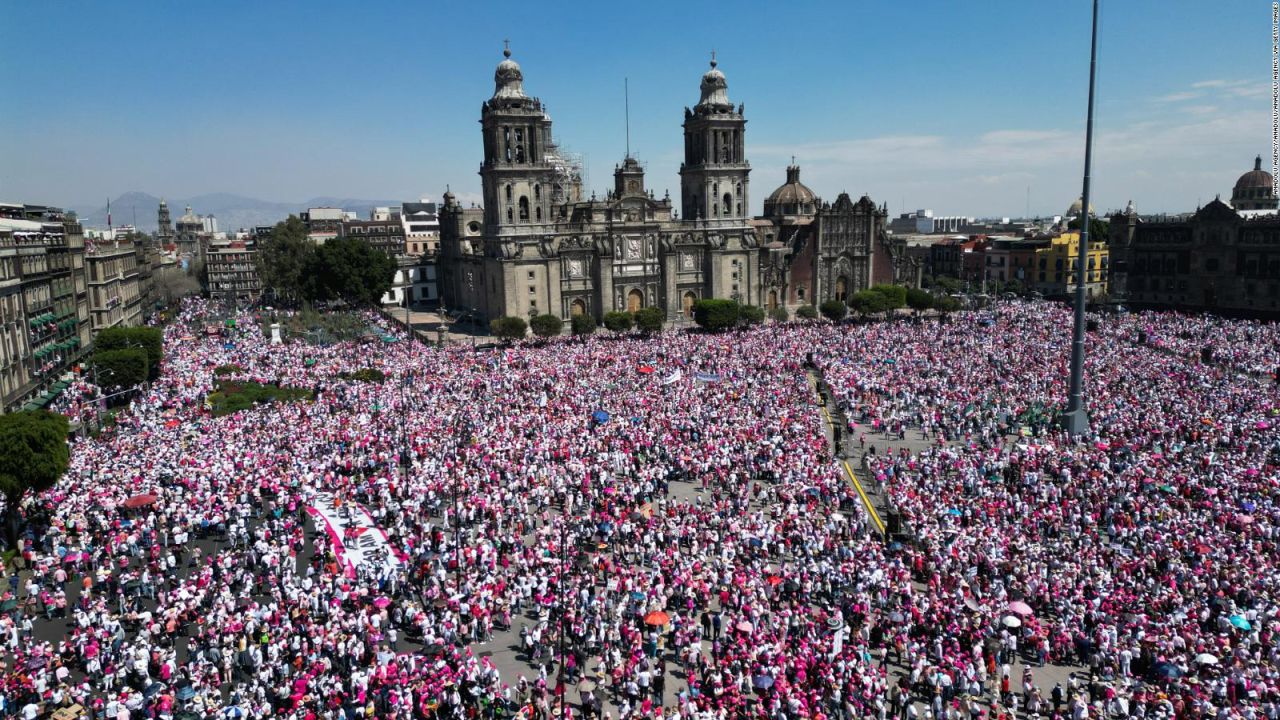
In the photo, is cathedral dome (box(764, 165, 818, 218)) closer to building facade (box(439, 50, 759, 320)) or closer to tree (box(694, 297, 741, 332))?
building facade (box(439, 50, 759, 320))

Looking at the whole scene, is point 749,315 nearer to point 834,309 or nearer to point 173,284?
point 834,309

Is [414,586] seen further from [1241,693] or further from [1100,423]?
[1100,423]

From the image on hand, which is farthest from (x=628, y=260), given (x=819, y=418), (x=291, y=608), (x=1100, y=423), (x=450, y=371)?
(x=291, y=608)

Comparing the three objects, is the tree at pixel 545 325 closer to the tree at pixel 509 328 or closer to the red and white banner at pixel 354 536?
the tree at pixel 509 328

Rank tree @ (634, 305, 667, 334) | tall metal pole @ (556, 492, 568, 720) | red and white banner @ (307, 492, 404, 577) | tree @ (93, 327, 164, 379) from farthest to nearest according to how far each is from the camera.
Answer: tree @ (634, 305, 667, 334)
tree @ (93, 327, 164, 379)
red and white banner @ (307, 492, 404, 577)
tall metal pole @ (556, 492, 568, 720)

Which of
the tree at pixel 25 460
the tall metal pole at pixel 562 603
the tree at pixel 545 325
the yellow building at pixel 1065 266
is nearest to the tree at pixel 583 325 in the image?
the tree at pixel 545 325

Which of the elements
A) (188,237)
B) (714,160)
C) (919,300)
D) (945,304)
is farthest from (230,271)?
(945,304)

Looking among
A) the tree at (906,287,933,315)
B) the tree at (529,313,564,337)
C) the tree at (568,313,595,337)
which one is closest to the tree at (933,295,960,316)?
the tree at (906,287,933,315)
